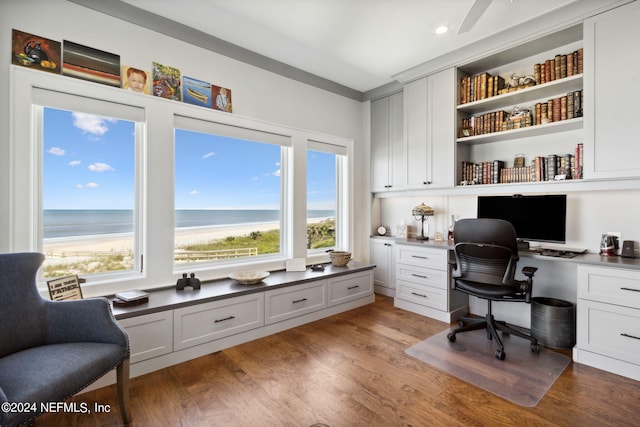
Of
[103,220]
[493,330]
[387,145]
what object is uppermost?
[387,145]

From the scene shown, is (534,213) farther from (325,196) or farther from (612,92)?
(325,196)

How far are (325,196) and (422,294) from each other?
→ 1771mm

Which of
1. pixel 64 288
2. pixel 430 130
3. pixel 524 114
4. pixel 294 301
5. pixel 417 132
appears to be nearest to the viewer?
pixel 64 288

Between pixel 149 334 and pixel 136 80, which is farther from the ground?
pixel 136 80

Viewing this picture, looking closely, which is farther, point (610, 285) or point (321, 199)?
point (321, 199)

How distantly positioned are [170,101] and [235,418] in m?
2.52

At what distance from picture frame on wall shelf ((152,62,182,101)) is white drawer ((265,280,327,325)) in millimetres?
2011

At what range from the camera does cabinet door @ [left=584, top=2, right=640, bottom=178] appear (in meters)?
2.22

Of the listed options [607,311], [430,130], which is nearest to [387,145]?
[430,130]

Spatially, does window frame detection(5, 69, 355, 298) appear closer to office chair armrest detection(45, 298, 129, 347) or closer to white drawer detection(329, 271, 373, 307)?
white drawer detection(329, 271, 373, 307)

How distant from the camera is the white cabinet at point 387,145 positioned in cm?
393

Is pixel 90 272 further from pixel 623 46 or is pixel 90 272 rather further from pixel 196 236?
pixel 623 46

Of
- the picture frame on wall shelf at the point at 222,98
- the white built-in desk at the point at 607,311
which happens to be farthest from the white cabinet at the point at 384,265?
the picture frame on wall shelf at the point at 222,98

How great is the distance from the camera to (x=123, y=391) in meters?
1.64
